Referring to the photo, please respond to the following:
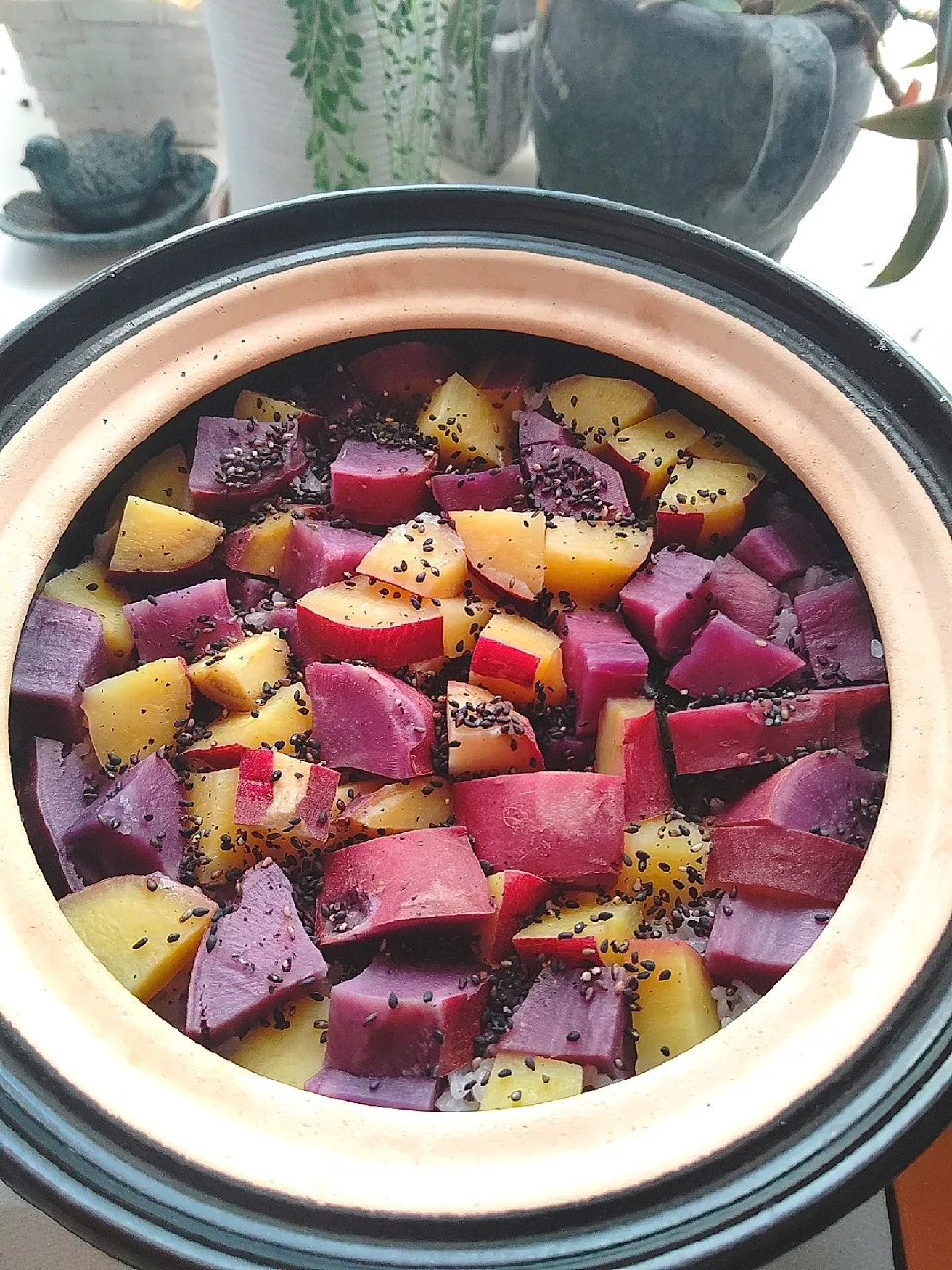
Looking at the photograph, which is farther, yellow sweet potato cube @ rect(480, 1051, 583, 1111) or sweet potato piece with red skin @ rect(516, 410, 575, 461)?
sweet potato piece with red skin @ rect(516, 410, 575, 461)

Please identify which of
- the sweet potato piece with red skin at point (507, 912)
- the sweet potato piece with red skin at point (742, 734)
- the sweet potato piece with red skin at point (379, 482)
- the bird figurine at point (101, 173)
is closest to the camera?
the sweet potato piece with red skin at point (507, 912)

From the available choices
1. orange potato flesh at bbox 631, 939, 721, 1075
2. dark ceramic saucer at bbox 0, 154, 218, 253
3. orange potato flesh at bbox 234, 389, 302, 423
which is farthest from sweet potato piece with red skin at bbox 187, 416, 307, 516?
dark ceramic saucer at bbox 0, 154, 218, 253

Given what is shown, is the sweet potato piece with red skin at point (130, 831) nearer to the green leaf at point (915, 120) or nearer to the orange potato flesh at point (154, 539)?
the orange potato flesh at point (154, 539)

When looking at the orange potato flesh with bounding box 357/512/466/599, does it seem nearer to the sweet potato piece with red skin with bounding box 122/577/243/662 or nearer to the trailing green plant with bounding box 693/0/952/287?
the sweet potato piece with red skin with bounding box 122/577/243/662

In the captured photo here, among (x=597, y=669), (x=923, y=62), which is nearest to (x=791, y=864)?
(x=597, y=669)

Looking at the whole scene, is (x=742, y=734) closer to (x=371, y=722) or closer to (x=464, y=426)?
(x=371, y=722)

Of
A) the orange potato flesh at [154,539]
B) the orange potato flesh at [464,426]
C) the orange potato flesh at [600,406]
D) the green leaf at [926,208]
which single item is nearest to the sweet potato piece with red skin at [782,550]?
the orange potato flesh at [600,406]
